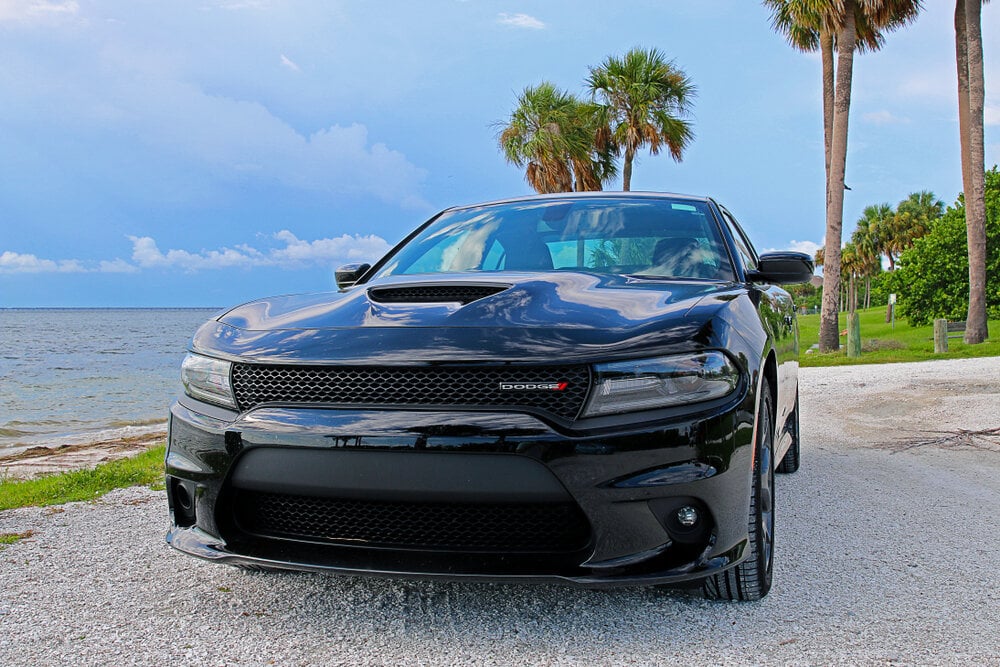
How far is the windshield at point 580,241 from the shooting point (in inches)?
132

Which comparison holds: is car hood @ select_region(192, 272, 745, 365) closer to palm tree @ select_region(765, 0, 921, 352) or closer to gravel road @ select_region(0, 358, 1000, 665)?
gravel road @ select_region(0, 358, 1000, 665)

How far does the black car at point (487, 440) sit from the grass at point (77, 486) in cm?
262

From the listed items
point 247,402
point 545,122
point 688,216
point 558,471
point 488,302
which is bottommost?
point 558,471

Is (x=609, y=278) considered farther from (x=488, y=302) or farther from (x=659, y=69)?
(x=659, y=69)

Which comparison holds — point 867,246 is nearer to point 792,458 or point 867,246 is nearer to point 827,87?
point 827,87

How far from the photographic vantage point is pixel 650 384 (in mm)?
2164

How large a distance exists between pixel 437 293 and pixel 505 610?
3.50ft

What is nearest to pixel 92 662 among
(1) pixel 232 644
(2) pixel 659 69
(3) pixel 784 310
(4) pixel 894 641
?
(1) pixel 232 644

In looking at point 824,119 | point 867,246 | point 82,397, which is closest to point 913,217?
point 867,246

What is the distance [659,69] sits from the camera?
25.6m

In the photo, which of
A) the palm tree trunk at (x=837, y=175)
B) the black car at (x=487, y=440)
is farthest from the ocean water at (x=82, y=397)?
the palm tree trunk at (x=837, y=175)

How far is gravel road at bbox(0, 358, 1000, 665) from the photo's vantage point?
91.7 inches

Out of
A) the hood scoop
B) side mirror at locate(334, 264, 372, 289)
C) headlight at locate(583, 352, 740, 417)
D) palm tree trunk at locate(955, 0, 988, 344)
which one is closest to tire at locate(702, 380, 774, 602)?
headlight at locate(583, 352, 740, 417)

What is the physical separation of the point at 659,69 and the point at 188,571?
25.1 meters
